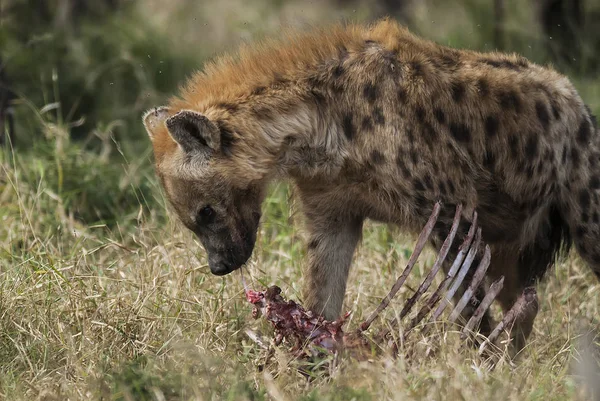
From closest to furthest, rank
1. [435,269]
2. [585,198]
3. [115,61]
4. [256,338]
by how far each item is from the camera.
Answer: [435,269] < [256,338] < [585,198] < [115,61]

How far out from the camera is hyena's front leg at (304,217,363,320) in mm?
4152

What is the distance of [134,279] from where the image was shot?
4.38m

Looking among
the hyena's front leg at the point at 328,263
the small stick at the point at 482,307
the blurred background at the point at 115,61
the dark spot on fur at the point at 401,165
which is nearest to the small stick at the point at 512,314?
the small stick at the point at 482,307

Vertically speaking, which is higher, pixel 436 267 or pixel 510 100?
pixel 510 100

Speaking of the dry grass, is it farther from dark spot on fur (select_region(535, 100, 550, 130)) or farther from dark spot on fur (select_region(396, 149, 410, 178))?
dark spot on fur (select_region(535, 100, 550, 130))

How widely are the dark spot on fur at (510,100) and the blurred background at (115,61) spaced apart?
5.68 feet

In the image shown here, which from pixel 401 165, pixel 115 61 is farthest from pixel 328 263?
pixel 115 61

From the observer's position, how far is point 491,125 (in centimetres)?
401

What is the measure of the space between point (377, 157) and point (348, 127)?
0.17 m

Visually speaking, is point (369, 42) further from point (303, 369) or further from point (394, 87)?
point (303, 369)

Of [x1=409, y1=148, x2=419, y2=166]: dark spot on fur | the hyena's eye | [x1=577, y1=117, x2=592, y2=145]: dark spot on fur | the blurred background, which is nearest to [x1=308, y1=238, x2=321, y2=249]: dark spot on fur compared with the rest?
the hyena's eye

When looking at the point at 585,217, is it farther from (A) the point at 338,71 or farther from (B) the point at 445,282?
(A) the point at 338,71

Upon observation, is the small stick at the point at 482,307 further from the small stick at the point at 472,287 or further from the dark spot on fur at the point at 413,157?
the dark spot on fur at the point at 413,157

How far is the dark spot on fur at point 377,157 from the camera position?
3.84 m
